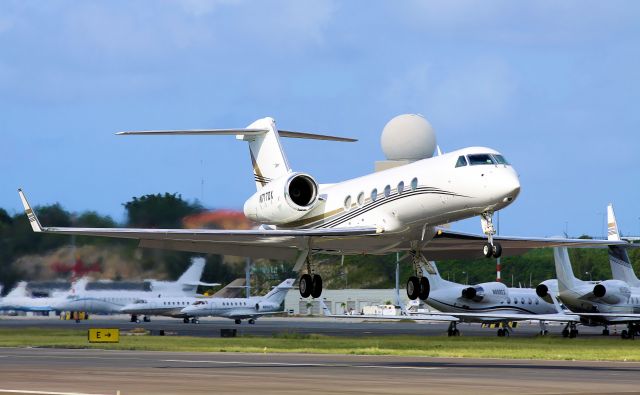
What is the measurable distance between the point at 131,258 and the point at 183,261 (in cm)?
345

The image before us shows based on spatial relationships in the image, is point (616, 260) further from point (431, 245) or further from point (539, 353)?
point (431, 245)

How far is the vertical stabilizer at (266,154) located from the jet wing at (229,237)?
2485 mm

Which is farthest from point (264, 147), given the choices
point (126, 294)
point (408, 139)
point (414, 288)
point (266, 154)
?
point (408, 139)

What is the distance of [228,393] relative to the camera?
936 inches

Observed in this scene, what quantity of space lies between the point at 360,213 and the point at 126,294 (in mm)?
33412

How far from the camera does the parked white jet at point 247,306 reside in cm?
9025

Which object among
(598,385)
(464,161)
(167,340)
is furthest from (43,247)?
(598,385)

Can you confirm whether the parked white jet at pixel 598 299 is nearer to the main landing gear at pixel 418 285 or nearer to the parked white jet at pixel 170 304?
the parked white jet at pixel 170 304

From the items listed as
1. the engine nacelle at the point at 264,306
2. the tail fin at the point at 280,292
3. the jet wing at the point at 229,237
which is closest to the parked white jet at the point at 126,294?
the engine nacelle at the point at 264,306

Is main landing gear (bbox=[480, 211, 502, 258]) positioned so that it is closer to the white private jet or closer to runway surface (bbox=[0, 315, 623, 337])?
the white private jet

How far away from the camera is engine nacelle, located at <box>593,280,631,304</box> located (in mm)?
65688

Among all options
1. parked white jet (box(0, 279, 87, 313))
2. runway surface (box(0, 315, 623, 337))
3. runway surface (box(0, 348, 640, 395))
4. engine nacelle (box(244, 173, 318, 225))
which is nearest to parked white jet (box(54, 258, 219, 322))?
parked white jet (box(0, 279, 87, 313))

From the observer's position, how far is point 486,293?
231 feet

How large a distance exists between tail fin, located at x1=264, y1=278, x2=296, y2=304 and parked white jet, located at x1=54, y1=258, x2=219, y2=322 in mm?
11096
